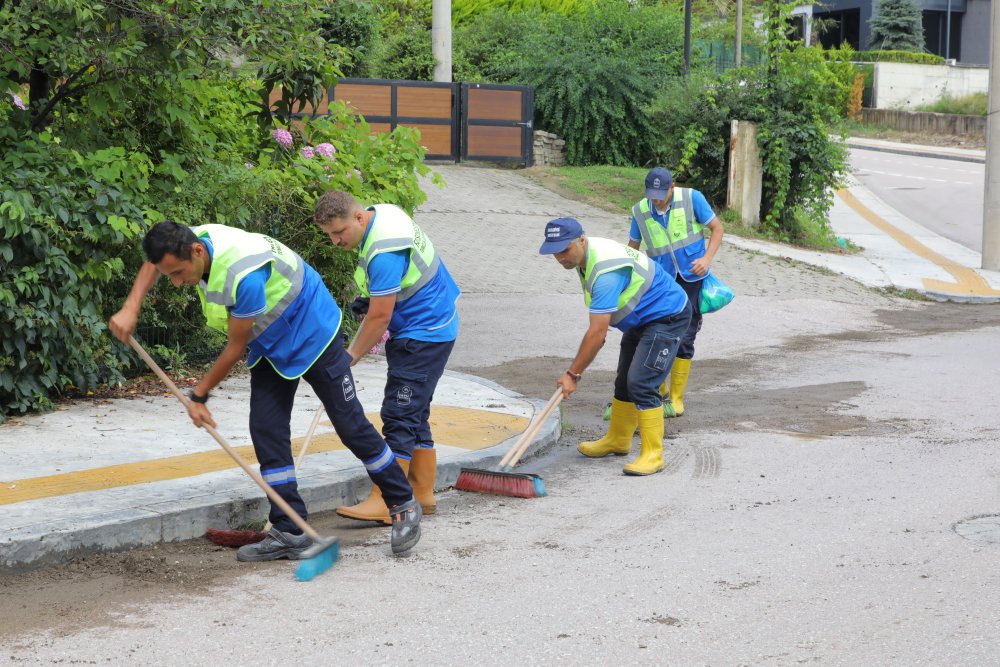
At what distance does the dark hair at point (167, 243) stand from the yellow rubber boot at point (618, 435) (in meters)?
3.36

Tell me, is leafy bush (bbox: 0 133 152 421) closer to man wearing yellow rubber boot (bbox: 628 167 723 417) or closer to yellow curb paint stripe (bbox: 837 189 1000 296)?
man wearing yellow rubber boot (bbox: 628 167 723 417)

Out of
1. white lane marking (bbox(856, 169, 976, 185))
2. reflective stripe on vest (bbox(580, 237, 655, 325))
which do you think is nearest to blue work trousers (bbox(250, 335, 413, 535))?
reflective stripe on vest (bbox(580, 237, 655, 325))

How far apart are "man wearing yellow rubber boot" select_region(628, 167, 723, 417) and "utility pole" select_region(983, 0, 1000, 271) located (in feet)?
33.4

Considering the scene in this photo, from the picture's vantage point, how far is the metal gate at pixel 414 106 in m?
21.9

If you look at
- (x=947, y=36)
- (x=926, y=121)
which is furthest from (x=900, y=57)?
(x=926, y=121)

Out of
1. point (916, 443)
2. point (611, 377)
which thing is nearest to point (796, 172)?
point (611, 377)

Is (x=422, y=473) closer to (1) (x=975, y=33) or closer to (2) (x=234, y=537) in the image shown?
(2) (x=234, y=537)

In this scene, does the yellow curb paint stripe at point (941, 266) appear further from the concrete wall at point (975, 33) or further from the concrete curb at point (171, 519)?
the concrete wall at point (975, 33)

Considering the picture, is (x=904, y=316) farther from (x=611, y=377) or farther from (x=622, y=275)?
(x=622, y=275)

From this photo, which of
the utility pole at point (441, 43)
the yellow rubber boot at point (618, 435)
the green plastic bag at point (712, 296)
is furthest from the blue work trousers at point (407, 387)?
the utility pole at point (441, 43)

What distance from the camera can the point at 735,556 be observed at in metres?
5.25

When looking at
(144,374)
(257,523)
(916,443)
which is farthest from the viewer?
(144,374)

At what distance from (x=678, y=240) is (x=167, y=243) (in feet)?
14.9

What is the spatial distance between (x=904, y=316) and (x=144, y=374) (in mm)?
8959
